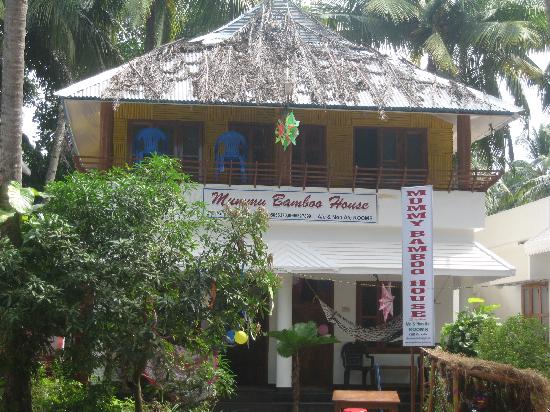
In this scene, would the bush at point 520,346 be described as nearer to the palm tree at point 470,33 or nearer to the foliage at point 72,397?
the foliage at point 72,397

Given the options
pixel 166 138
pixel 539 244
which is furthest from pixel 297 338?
pixel 539 244

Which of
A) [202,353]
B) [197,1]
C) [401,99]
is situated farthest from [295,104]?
[197,1]

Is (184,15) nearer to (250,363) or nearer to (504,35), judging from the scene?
(504,35)

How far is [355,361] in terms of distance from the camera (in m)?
19.4

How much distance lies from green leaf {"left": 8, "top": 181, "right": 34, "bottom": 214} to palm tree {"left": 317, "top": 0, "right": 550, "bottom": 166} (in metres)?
16.0

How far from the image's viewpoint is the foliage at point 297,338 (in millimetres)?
16375

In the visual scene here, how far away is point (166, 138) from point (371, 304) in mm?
5337

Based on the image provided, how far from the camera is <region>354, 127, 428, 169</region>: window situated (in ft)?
65.4

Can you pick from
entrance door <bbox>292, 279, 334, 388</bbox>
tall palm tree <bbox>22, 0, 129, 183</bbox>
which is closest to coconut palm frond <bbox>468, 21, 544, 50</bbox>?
tall palm tree <bbox>22, 0, 129, 183</bbox>

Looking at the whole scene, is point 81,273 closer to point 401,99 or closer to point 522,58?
point 401,99

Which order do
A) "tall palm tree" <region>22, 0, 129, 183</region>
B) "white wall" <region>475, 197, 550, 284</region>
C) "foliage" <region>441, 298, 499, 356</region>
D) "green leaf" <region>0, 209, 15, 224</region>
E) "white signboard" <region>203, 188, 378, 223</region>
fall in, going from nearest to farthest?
"green leaf" <region>0, 209, 15, 224</region> < "foliage" <region>441, 298, 499, 356</region> < "white signboard" <region>203, 188, 378, 223</region> < "white wall" <region>475, 197, 550, 284</region> < "tall palm tree" <region>22, 0, 129, 183</region>

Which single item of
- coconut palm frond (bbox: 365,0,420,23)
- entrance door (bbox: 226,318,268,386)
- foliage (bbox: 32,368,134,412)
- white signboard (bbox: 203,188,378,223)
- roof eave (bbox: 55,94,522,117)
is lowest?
foliage (bbox: 32,368,134,412)

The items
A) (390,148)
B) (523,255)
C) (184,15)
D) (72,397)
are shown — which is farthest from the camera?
(184,15)

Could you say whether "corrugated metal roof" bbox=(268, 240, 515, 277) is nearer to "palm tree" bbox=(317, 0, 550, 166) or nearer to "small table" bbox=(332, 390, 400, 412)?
"small table" bbox=(332, 390, 400, 412)
